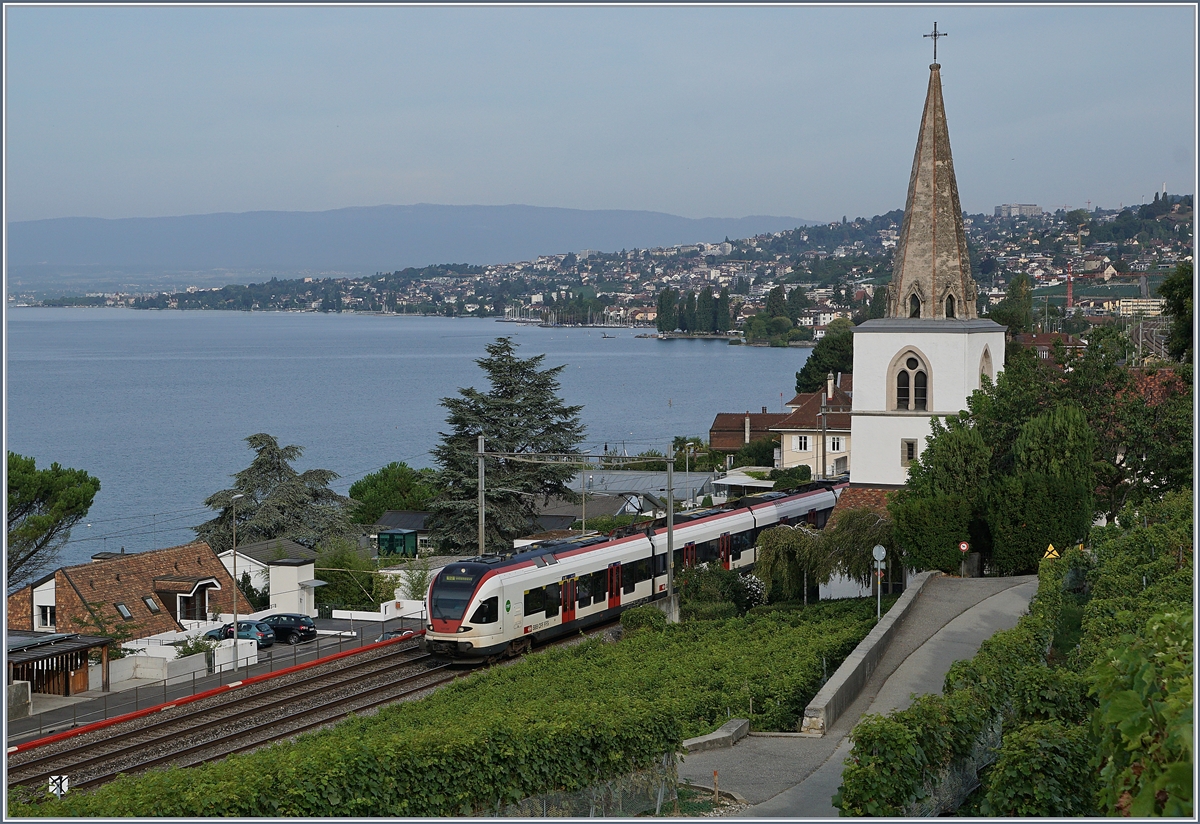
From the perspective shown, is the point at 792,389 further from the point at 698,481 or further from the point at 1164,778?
the point at 1164,778

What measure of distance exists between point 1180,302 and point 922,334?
8171mm

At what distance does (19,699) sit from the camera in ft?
74.8

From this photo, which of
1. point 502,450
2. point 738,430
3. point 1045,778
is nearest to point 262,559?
point 502,450

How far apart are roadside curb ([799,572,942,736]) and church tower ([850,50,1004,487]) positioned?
11682mm

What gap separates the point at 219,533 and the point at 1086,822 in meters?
43.9

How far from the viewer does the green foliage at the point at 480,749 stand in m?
11.0

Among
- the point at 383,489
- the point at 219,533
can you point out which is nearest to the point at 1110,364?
the point at 219,533

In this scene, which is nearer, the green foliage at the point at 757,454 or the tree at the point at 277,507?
the tree at the point at 277,507

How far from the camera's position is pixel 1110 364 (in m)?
32.0

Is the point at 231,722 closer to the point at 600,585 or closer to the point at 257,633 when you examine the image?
the point at 257,633

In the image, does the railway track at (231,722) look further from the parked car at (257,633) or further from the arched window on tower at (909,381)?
the arched window on tower at (909,381)

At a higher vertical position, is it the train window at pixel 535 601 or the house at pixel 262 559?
the train window at pixel 535 601

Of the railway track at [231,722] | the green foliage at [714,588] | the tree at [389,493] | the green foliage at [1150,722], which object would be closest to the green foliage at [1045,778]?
the green foliage at [1150,722]

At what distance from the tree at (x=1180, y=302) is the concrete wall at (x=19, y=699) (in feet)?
77.6
